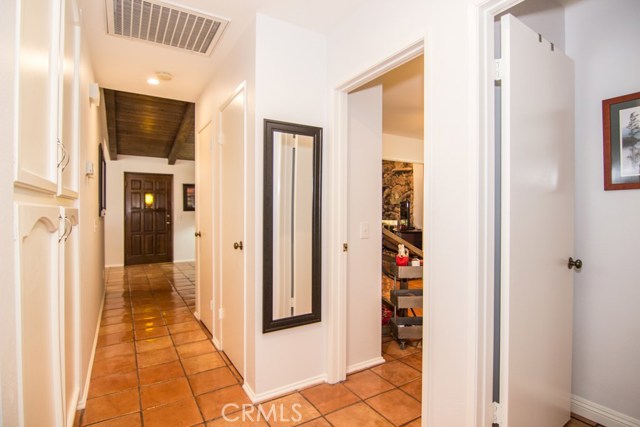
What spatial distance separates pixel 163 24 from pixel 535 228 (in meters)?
2.59

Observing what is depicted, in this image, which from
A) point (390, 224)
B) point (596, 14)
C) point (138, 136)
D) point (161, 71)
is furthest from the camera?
point (390, 224)

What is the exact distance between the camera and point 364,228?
2.50m

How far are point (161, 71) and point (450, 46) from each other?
2.65 meters

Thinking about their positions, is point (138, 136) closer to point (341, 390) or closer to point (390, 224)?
point (390, 224)

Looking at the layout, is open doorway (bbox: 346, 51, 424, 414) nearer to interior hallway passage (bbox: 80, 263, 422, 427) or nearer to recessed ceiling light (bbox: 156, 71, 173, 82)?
interior hallway passage (bbox: 80, 263, 422, 427)

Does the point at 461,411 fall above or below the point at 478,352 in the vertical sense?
below

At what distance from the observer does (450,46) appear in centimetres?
145

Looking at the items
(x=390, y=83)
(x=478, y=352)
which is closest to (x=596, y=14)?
(x=390, y=83)

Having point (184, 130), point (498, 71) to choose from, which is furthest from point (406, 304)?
point (184, 130)

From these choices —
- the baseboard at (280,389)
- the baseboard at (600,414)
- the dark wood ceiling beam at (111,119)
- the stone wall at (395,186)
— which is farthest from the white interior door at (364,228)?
the stone wall at (395,186)

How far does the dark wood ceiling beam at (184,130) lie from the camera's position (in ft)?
14.7

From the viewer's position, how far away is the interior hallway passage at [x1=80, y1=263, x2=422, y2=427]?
6.19 ft

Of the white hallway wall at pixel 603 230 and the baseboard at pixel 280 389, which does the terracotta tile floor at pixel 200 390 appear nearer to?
the baseboard at pixel 280 389

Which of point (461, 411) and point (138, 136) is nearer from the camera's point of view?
point (461, 411)
